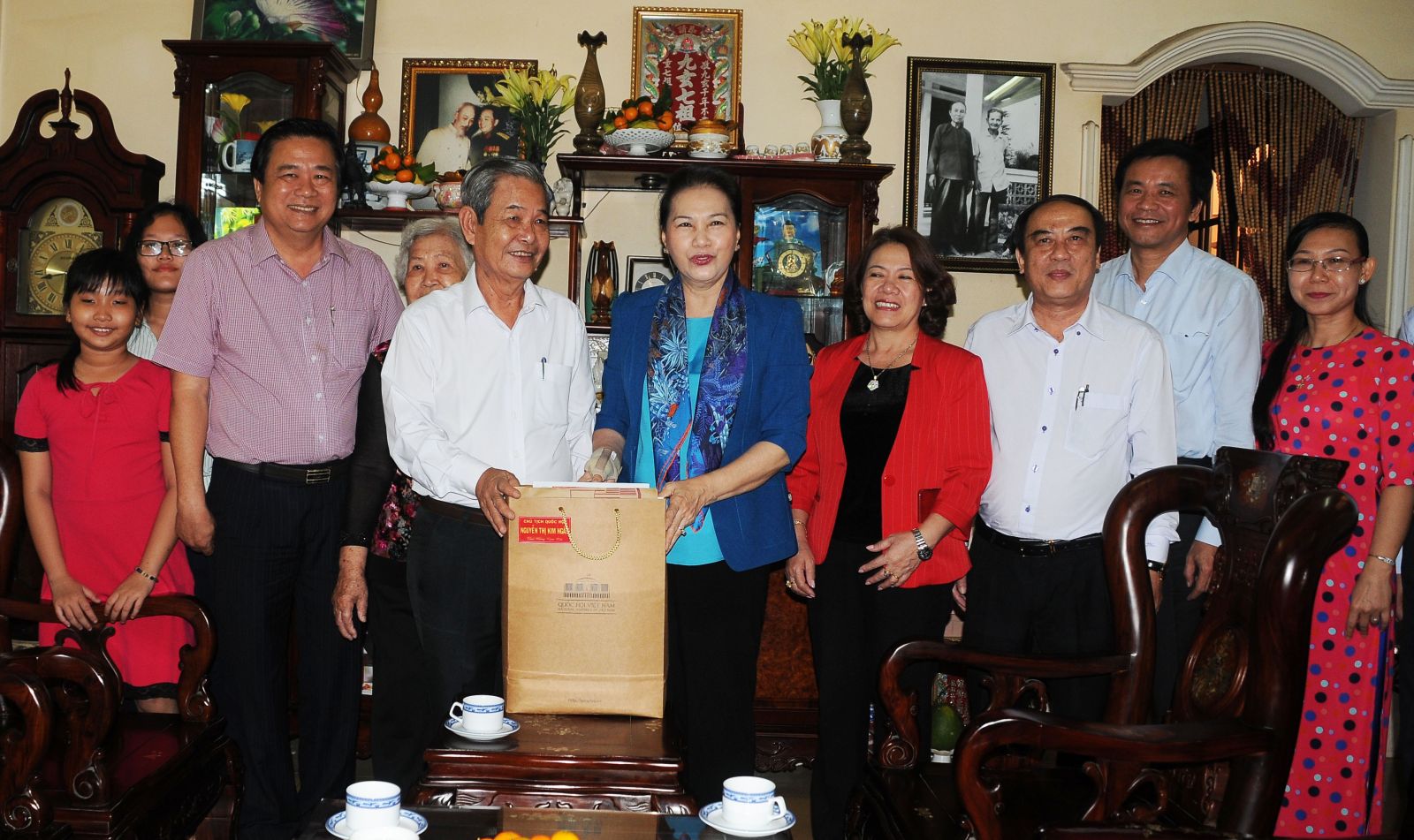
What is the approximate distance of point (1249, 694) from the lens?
5.00 feet

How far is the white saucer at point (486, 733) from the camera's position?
1.59 meters

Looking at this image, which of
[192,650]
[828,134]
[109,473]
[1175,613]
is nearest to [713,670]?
[192,650]

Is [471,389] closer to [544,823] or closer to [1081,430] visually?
[544,823]

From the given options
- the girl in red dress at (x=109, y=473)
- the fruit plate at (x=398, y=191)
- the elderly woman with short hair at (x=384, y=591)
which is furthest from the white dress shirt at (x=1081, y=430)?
the fruit plate at (x=398, y=191)

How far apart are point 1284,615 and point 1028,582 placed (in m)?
0.78

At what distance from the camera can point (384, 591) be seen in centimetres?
248

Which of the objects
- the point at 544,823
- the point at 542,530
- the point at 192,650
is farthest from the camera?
the point at 192,650

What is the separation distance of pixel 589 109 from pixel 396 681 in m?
2.20

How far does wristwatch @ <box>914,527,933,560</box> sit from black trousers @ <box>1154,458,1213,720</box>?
1.89 ft

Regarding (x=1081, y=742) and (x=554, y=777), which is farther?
(x=554, y=777)

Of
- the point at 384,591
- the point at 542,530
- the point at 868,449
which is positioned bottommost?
the point at 384,591

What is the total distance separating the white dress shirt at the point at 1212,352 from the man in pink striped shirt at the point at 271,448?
1.96 meters

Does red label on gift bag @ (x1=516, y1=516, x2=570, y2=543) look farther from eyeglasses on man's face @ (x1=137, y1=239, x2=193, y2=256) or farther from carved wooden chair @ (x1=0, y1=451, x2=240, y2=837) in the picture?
eyeglasses on man's face @ (x1=137, y1=239, x2=193, y2=256)

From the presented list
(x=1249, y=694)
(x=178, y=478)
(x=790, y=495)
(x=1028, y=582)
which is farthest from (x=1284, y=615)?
(x=178, y=478)
